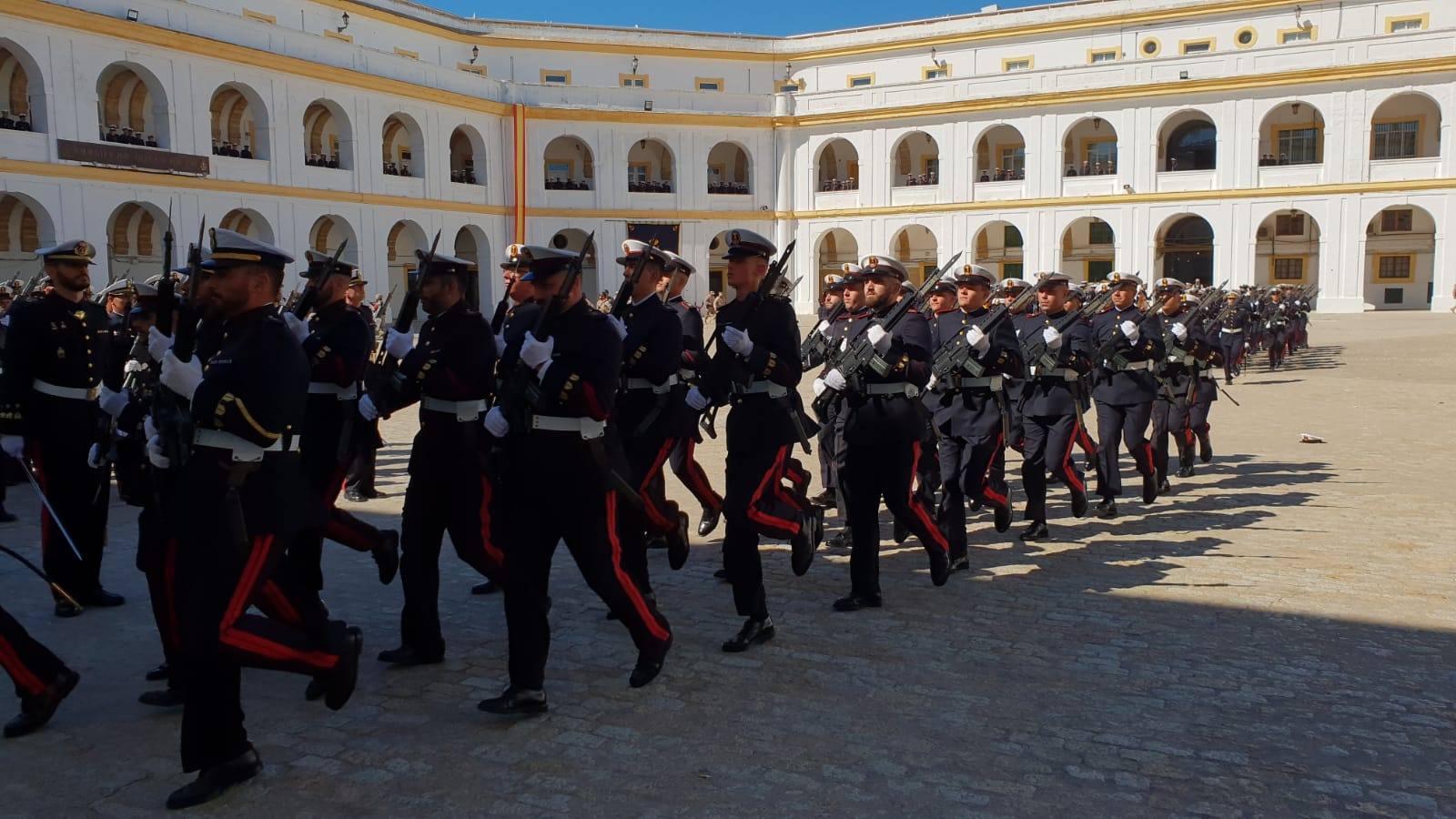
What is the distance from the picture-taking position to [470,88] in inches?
1606

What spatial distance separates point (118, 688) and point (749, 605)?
294 centimetres

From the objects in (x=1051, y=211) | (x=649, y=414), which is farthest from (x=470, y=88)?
(x=649, y=414)

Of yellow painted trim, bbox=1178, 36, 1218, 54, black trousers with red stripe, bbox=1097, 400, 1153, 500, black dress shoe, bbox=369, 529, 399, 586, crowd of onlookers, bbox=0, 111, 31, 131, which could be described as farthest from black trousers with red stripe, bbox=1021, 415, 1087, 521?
yellow painted trim, bbox=1178, 36, 1218, 54

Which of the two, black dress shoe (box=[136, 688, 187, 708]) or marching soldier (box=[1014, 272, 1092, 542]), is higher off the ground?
marching soldier (box=[1014, 272, 1092, 542])

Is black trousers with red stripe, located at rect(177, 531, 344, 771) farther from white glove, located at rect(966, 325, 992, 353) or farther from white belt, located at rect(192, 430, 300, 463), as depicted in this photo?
white glove, located at rect(966, 325, 992, 353)

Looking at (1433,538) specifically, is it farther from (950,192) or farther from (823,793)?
(950,192)

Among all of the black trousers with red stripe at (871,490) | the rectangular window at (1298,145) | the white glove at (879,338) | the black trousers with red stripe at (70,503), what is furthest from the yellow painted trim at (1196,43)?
the black trousers with red stripe at (70,503)

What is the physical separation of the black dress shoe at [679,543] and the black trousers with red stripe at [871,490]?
95cm

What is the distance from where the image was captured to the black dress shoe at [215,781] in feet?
12.7

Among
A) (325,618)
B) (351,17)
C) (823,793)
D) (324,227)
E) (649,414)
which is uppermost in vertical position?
(351,17)

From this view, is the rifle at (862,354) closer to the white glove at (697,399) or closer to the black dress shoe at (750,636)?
the white glove at (697,399)

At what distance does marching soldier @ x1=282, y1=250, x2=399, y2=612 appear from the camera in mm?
5801

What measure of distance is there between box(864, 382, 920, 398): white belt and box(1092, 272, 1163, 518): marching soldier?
353 centimetres

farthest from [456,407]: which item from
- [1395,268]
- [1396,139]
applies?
[1395,268]
